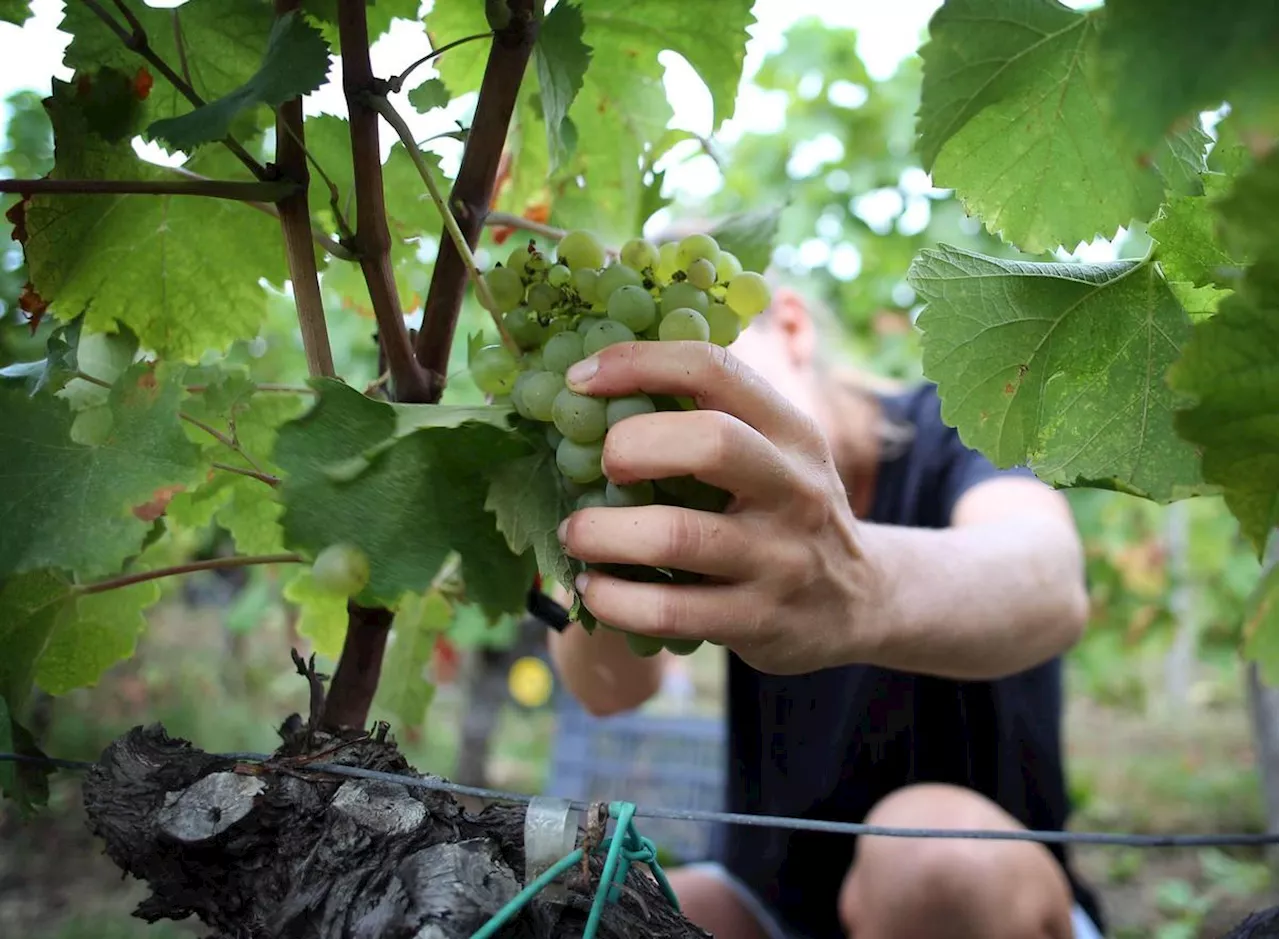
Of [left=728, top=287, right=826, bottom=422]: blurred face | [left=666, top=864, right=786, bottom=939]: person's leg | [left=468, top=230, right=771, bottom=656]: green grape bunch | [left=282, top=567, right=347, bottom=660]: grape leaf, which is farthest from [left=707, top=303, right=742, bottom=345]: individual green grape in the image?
[left=666, top=864, right=786, bottom=939]: person's leg

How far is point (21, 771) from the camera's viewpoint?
2.30ft

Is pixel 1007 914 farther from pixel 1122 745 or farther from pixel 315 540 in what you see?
pixel 1122 745

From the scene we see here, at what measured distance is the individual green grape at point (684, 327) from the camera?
64cm

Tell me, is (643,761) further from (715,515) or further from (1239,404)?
(1239,404)

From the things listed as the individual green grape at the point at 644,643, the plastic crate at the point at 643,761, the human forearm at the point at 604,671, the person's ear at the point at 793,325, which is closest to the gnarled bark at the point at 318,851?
the individual green grape at the point at 644,643

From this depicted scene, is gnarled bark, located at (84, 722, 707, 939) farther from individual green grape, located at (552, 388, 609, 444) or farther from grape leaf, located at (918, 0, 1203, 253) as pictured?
grape leaf, located at (918, 0, 1203, 253)

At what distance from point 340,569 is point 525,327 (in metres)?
0.21

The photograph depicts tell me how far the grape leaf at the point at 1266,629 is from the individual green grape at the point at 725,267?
1.29 ft

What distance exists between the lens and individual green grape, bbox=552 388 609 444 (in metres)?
0.59

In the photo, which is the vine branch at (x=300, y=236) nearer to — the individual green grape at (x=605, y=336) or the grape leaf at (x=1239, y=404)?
the individual green grape at (x=605, y=336)

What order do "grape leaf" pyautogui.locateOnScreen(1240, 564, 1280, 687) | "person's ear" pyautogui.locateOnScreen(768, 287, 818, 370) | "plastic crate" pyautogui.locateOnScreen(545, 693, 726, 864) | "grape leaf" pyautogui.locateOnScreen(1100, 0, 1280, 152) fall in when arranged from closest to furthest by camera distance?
1. "grape leaf" pyautogui.locateOnScreen(1100, 0, 1280, 152)
2. "grape leaf" pyautogui.locateOnScreen(1240, 564, 1280, 687)
3. "person's ear" pyautogui.locateOnScreen(768, 287, 818, 370)
4. "plastic crate" pyautogui.locateOnScreen(545, 693, 726, 864)

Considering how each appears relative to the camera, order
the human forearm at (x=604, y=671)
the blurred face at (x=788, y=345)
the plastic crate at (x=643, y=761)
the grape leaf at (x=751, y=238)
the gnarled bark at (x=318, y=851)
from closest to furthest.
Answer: the gnarled bark at (x=318, y=851), the grape leaf at (x=751, y=238), the human forearm at (x=604, y=671), the blurred face at (x=788, y=345), the plastic crate at (x=643, y=761)

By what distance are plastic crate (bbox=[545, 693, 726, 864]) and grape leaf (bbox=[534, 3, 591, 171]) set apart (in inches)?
129

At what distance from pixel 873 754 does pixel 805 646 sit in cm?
112
